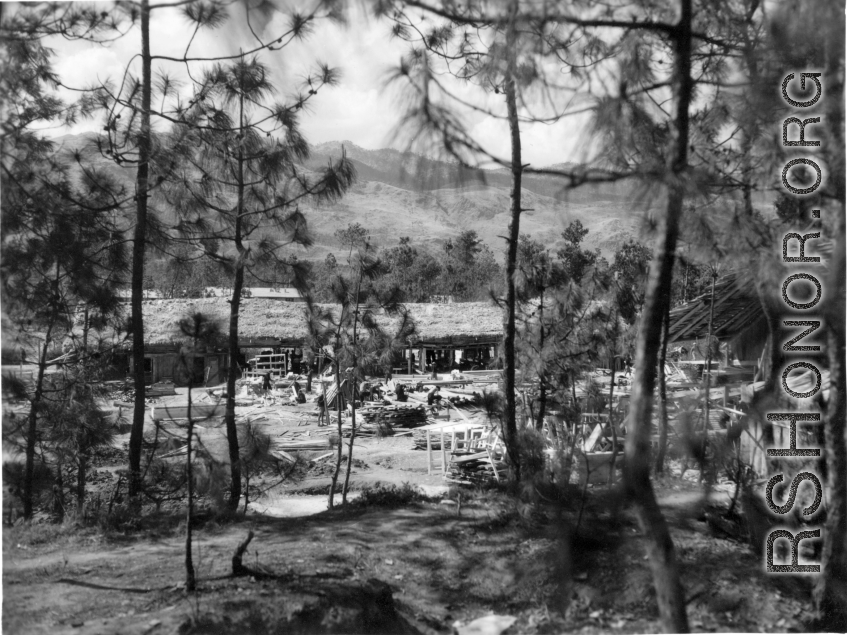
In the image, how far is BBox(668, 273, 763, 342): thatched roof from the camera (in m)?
3.89

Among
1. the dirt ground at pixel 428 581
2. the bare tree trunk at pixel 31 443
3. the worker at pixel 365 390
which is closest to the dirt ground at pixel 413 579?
the dirt ground at pixel 428 581

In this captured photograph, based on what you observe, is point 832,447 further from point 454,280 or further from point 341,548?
point 454,280

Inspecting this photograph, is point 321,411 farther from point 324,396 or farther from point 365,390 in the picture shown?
point 365,390

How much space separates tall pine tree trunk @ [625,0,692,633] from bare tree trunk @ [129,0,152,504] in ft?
10.0

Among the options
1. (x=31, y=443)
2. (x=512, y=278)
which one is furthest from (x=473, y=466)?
(x=31, y=443)

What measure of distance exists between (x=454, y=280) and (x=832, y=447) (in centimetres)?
1100

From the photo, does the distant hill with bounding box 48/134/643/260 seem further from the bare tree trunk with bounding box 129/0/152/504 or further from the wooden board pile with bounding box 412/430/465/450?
the wooden board pile with bounding box 412/430/465/450

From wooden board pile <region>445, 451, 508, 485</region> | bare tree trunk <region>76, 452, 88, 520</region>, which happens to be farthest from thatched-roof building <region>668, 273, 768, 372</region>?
bare tree trunk <region>76, 452, 88, 520</region>

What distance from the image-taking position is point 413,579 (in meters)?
3.20

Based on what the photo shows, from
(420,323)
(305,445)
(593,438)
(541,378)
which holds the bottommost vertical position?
(305,445)

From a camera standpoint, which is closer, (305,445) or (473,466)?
(473,466)

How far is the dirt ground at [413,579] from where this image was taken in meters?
2.84

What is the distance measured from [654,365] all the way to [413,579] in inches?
60.1

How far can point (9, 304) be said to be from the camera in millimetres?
4426
